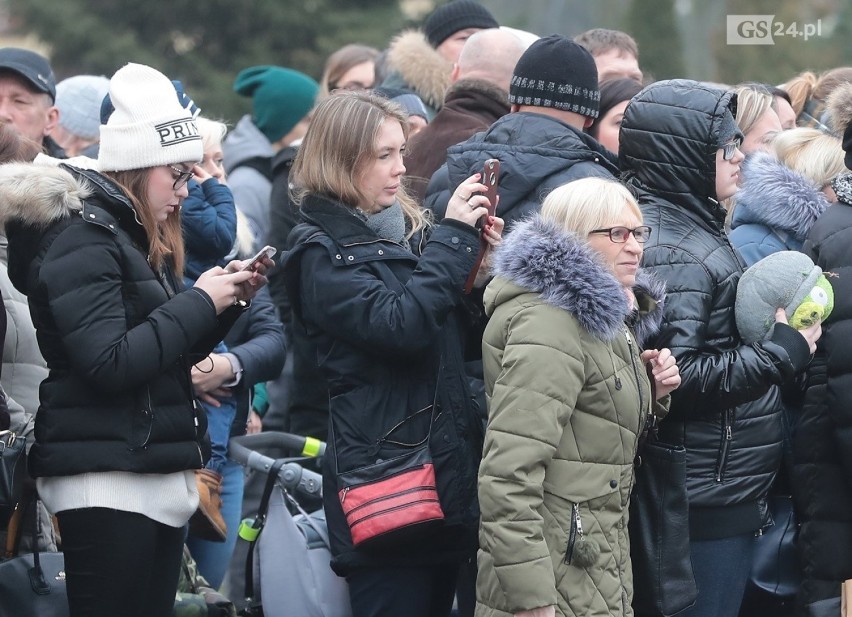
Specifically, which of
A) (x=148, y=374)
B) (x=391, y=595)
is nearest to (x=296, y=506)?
(x=391, y=595)

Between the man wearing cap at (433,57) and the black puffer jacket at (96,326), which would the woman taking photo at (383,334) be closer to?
the black puffer jacket at (96,326)

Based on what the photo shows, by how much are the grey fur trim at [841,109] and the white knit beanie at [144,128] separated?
238 centimetres

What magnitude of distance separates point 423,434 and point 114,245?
3.40 ft

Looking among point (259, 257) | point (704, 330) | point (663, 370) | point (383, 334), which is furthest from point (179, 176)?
point (704, 330)

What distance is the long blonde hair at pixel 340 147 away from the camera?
3.88 m

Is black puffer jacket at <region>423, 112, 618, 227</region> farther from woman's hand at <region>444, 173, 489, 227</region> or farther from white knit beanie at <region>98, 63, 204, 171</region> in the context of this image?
white knit beanie at <region>98, 63, 204, 171</region>

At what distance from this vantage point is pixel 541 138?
414 cm

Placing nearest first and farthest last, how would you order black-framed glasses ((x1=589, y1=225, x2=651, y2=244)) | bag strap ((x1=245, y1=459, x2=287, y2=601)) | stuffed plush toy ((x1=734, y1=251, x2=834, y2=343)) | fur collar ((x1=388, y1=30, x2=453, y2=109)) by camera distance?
1. black-framed glasses ((x1=589, y1=225, x2=651, y2=244))
2. stuffed plush toy ((x1=734, y1=251, x2=834, y2=343))
3. bag strap ((x1=245, y1=459, x2=287, y2=601))
4. fur collar ((x1=388, y1=30, x2=453, y2=109))

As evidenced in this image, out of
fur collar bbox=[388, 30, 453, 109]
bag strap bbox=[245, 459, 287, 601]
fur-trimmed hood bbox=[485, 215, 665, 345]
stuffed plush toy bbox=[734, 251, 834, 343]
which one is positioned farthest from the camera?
fur collar bbox=[388, 30, 453, 109]

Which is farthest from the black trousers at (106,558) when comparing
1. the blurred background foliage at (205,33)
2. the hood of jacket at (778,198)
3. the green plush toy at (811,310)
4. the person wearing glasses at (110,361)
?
the blurred background foliage at (205,33)

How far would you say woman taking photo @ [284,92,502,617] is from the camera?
12.1 feet

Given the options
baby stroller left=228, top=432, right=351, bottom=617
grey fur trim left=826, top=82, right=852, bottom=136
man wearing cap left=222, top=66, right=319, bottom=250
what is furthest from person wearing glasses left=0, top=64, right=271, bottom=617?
man wearing cap left=222, top=66, right=319, bottom=250

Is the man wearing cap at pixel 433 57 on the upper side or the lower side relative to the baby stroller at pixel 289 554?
upper

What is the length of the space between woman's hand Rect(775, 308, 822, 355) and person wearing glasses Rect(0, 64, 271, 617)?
5.42ft
